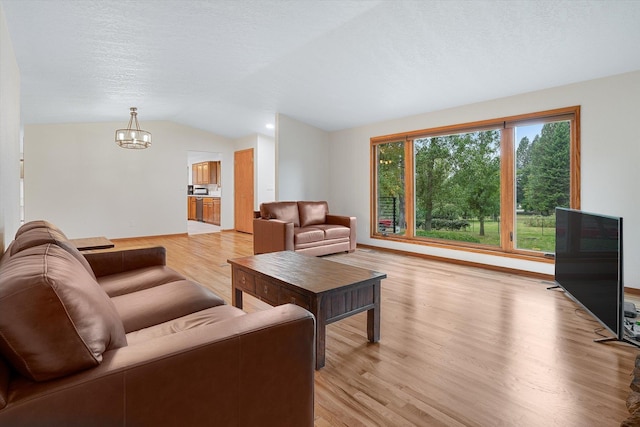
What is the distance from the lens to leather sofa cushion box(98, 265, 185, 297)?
2.07m

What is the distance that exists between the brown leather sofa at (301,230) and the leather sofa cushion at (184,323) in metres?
3.06

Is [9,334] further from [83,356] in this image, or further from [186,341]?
[186,341]

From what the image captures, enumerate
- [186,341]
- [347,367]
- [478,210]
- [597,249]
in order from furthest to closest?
[478,210]
[597,249]
[347,367]
[186,341]

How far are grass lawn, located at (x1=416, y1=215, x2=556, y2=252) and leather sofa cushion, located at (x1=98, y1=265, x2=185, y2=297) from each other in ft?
13.3

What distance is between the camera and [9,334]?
31.9 inches

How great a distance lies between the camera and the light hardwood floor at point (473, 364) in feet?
5.21

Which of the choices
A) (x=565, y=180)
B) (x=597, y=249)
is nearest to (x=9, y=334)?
(x=597, y=249)

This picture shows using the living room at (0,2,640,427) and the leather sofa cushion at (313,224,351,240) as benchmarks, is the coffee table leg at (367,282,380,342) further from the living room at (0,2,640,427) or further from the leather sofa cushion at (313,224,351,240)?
the leather sofa cushion at (313,224,351,240)

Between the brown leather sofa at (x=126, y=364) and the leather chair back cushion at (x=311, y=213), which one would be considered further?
the leather chair back cushion at (x=311, y=213)

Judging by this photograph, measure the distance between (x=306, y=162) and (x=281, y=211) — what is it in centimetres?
146

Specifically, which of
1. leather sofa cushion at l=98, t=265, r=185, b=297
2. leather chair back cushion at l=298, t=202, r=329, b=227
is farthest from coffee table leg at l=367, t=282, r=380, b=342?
leather chair back cushion at l=298, t=202, r=329, b=227

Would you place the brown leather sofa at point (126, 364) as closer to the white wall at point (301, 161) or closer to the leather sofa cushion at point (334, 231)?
the leather sofa cushion at point (334, 231)

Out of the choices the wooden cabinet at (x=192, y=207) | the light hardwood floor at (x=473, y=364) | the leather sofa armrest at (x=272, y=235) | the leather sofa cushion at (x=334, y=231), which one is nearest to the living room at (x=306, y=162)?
the leather sofa cushion at (x=334, y=231)

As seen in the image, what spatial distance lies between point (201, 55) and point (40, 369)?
3.60 metres
